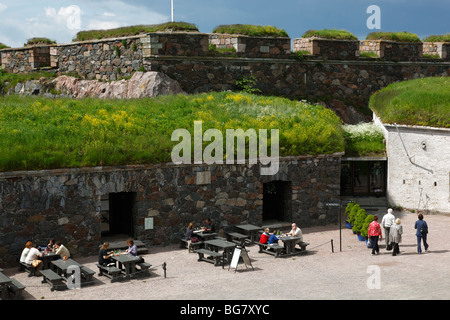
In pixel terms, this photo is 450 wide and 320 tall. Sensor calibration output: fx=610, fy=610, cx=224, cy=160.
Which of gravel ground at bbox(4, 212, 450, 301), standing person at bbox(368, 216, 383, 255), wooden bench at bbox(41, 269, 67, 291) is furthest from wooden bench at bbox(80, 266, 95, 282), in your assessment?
standing person at bbox(368, 216, 383, 255)

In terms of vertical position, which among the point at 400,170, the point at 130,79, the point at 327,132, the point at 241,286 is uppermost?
the point at 130,79

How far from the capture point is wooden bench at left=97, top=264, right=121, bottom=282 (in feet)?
53.8

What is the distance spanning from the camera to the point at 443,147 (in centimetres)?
2456

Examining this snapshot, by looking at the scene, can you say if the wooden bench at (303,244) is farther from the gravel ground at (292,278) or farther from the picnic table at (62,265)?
the picnic table at (62,265)

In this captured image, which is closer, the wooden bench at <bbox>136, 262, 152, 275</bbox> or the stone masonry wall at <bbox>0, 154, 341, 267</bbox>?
the wooden bench at <bbox>136, 262, 152, 275</bbox>

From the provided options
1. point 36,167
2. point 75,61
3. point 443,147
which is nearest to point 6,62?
point 75,61

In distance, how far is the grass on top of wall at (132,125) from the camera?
18.4m

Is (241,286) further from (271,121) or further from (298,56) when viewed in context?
(298,56)

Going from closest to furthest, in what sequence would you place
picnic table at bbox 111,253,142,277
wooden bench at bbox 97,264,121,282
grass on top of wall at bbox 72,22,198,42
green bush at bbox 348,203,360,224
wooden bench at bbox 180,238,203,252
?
wooden bench at bbox 97,264,121,282 < picnic table at bbox 111,253,142,277 < wooden bench at bbox 180,238,203,252 < green bush at bbox 348,203,360,224 < grass on top of wall at bbox 72,22,198,42

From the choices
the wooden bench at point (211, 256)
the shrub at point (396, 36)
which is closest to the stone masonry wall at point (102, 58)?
the wooden bench at point (211, 256)

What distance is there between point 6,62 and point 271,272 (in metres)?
23.3

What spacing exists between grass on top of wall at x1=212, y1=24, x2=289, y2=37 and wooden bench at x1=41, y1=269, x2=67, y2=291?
16678mm

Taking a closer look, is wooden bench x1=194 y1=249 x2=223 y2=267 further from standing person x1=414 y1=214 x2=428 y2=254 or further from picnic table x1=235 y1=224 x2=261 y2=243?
standing person x1=414 y1=214 x2=428 y2=254

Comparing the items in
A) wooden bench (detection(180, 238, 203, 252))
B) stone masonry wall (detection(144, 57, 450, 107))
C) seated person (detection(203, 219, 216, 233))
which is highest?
stone masonry wall (detection(144, 57, 450, 107))
